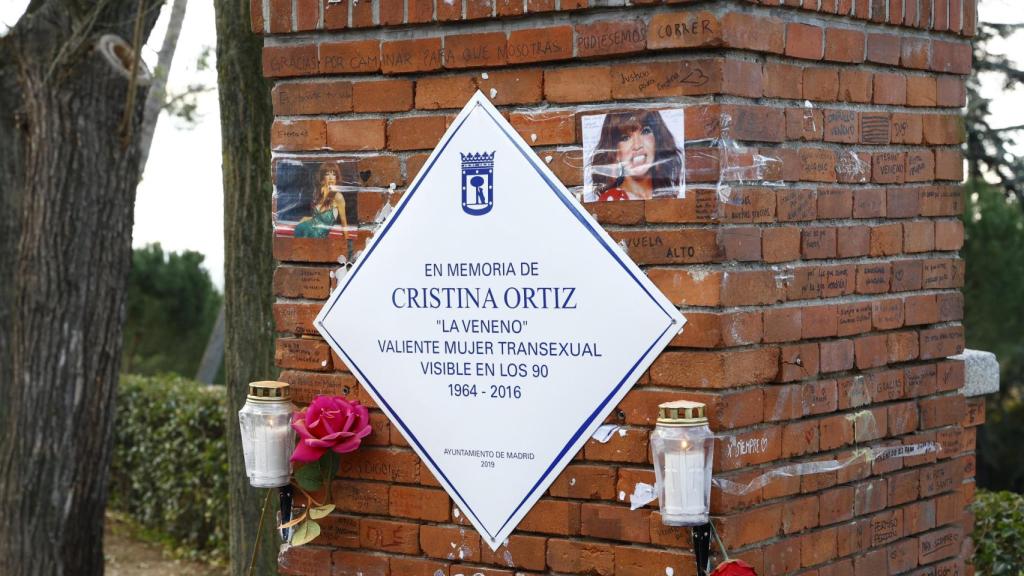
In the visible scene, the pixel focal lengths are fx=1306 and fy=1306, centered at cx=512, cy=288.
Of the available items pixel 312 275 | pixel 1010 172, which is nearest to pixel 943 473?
pixel 312 275

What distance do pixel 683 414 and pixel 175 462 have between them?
729cm

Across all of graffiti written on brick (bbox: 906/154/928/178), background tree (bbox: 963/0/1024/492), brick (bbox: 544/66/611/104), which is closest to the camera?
brick (bbox: 544/66/611/104)

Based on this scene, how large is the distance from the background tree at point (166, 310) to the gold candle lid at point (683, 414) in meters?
9.95

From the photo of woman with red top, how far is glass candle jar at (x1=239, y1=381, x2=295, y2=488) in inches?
40.4

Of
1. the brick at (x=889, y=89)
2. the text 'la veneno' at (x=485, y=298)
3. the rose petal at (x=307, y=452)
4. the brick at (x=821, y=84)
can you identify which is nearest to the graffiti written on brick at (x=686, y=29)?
the brick at (x=821, y=84)

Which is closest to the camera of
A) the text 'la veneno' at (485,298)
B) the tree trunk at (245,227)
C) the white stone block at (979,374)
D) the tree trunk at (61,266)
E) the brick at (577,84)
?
the brick at (577,84)

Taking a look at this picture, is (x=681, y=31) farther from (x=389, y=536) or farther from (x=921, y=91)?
(x=389, y=536)

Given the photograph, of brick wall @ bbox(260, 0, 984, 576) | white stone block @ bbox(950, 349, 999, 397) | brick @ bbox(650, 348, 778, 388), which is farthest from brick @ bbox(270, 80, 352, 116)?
white stone block @ bbox(950, 349, 999, 397)

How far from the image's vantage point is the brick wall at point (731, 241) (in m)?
3.00

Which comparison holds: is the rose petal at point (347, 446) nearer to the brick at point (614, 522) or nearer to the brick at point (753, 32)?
the brick at point (614, 522)

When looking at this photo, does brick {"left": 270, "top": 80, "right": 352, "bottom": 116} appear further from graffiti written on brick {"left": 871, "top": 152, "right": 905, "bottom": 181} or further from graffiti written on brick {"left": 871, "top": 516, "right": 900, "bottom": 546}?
graffiti written on brick {"left": 871, "top": 516, "right": 900, "bottom": 546}

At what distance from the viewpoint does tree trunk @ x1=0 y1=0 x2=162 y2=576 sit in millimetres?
7121

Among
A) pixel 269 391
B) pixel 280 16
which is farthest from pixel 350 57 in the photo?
pixel 269 391

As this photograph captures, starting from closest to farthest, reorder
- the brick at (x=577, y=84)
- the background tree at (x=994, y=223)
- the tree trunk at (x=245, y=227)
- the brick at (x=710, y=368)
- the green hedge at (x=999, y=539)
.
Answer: the brick at (x=710, y=368), the brick at (x=577, y=84), the green hedge at (x=999, y=539), the tree trunk at (x=245, y=227), the background tree at (x=994, y=223)
